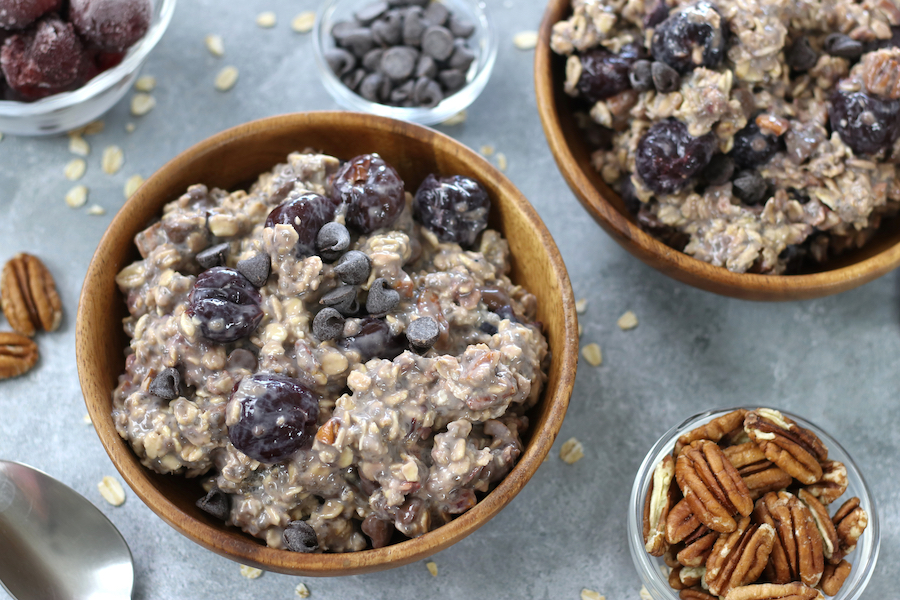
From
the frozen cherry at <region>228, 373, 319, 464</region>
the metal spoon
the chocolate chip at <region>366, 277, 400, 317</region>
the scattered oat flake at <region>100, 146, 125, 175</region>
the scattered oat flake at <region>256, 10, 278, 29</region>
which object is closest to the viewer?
Result: the frozen cherry at <region>228, 373, 319, 464</region>

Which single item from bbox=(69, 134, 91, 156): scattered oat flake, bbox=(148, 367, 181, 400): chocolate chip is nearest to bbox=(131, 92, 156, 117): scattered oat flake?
bbox=(69, 134, 91, 156): scattered oat flake

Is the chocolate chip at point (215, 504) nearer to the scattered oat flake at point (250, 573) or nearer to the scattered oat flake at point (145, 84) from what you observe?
the scattered oat flake at point (250, 573)

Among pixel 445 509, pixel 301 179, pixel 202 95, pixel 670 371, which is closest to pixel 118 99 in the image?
pixel 202 95

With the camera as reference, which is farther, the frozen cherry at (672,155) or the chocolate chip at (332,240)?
the frozen cherry at (672,155)

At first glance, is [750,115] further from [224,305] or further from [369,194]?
[224,305]

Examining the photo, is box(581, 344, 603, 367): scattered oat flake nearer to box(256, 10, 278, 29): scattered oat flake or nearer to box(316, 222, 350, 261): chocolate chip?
box(316, 222, 350, 261): chocolate chip

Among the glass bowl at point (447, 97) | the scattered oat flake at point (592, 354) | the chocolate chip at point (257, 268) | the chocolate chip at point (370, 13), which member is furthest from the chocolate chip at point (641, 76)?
the chocolate chip at point (257, 268)
